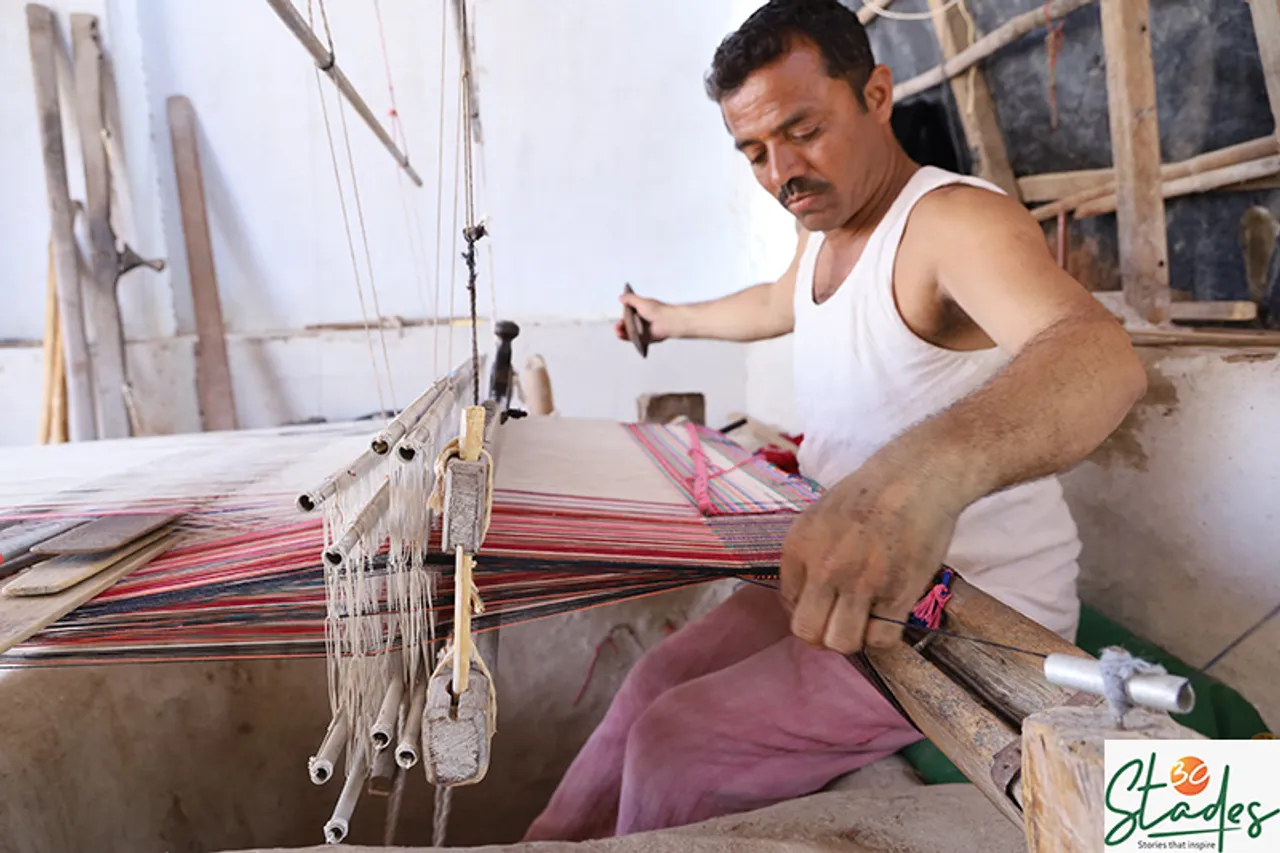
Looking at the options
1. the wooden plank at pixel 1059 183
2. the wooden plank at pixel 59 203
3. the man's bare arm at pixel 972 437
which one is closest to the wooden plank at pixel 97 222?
the wooden plank at pixel 59 203

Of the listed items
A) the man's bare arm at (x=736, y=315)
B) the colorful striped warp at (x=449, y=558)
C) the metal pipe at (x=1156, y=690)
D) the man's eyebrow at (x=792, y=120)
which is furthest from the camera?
the man's bare arm at (x=736, y=315)

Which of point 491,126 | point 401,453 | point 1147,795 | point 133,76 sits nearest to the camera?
point 1147,795

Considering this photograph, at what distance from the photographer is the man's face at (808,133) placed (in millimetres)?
1359

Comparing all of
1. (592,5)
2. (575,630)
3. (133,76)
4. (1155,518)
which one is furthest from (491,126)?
(1155,518)

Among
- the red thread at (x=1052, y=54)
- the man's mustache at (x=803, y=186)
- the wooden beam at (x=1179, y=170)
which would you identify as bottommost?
the man's mustache at (x=803, y=186)

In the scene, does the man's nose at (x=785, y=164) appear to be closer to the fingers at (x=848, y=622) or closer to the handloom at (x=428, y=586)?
the handloom at (x=428, y=586)

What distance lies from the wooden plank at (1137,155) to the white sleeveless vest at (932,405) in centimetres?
71

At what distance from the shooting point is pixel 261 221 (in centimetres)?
424

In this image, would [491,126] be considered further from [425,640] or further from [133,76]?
[425,640]

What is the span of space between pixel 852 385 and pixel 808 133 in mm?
422

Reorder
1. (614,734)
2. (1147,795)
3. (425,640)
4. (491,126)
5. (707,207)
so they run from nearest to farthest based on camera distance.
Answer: (1147,795), (425,640), (614,734), (491,126), (707,207)

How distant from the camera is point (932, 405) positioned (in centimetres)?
133

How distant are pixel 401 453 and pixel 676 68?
4.27m

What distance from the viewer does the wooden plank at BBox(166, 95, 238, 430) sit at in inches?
160
